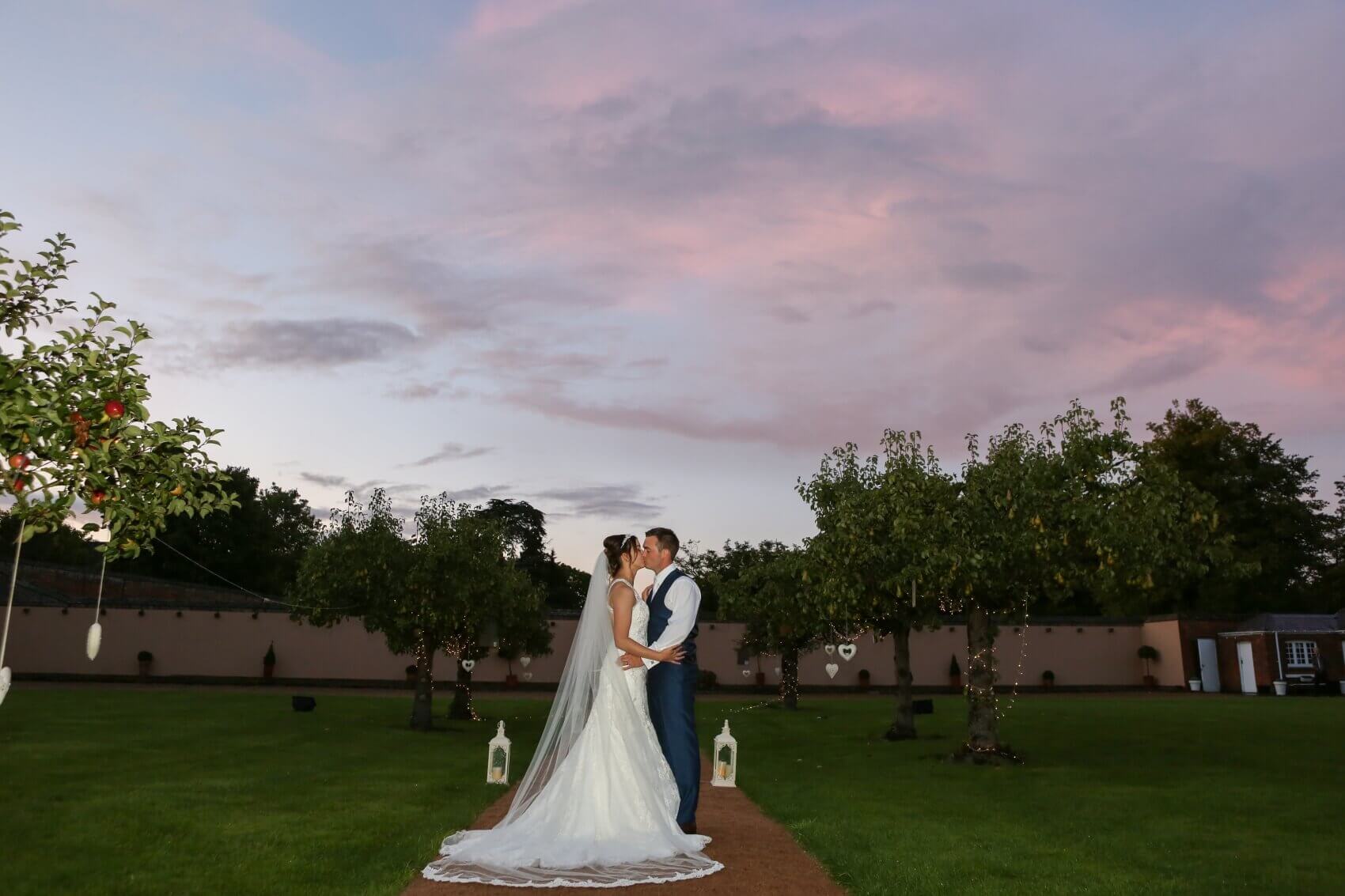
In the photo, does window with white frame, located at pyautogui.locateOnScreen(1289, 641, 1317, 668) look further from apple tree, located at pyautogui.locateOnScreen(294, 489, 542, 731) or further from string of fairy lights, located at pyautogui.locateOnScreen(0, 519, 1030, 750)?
apple tree, located at pyautogui.locateOnScreen(294, 489, 542, 731)

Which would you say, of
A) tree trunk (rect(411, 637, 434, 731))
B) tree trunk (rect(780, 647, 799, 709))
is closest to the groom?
tree trunk (rect(411, 637, 434, 731))

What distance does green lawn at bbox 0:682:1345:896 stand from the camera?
27.0 ft

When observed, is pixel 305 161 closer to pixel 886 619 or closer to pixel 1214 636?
pixel 886 619

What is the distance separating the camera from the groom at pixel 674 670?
29.2 feet

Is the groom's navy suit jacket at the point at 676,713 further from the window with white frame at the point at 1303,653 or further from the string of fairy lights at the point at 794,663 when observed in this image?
the window with white frame at the point at 1303,653

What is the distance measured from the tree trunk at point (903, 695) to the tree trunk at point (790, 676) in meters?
9.35

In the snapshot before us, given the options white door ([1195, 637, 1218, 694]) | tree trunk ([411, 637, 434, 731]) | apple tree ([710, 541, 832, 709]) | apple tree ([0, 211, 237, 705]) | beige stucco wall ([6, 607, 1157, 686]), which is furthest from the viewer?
white door ([1195, 637, 1218, 694])

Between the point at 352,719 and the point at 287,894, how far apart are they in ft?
65.5

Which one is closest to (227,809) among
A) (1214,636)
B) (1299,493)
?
(1214,636)

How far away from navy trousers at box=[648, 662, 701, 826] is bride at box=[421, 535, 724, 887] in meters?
0.09

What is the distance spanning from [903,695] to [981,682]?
5500 mm

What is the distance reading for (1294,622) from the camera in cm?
4878

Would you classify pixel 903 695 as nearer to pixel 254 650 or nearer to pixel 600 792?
pixel 600 792

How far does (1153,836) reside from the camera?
408 inches
